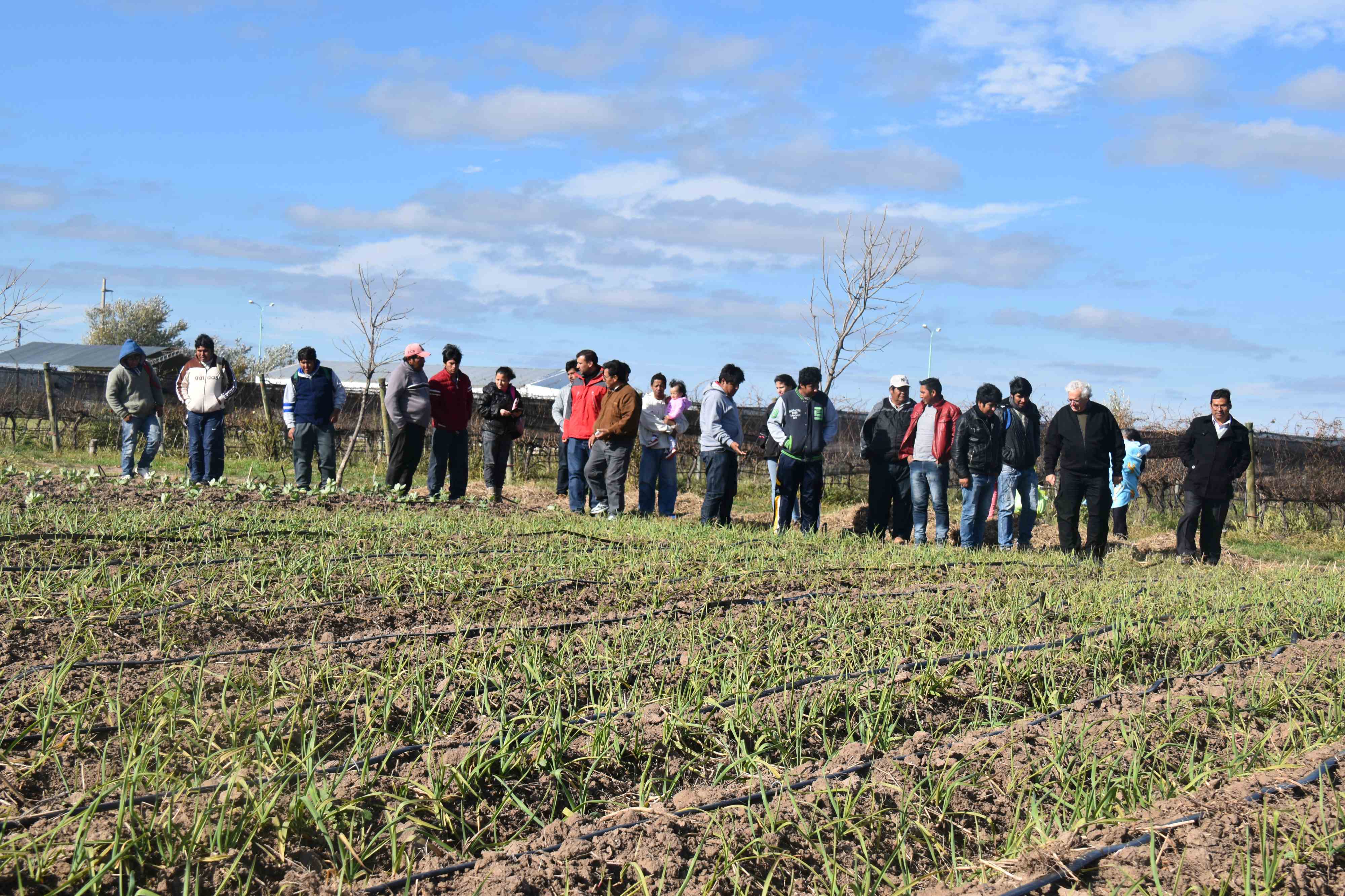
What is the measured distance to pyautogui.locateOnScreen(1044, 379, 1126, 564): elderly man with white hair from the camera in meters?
8.81

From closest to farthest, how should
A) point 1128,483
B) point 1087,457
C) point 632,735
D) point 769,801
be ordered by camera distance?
point 769,801 → point 632,735 → point 1087,457 → point 1128,483

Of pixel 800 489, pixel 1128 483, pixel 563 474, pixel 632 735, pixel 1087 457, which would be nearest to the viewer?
pixel 632 735

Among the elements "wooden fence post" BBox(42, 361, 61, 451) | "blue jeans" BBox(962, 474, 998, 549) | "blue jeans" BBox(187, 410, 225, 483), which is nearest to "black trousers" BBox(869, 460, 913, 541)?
"blue jeans" BBox(962, 474, 998, 549)

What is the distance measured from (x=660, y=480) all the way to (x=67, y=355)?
37217 millimetres

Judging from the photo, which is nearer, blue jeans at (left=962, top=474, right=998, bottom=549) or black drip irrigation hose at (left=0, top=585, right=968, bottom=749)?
black drip irrigation hose at (left=0, top=585, right=968, bottom=749)

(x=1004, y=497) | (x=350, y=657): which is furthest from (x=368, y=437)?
(x=350, y=657)

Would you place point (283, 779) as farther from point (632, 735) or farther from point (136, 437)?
point (136, 437)

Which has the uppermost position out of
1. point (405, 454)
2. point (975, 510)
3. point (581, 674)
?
point (405, 454)

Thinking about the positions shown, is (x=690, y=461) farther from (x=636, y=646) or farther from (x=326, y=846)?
(x=326, y=846)

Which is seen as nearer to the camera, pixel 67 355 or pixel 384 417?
pixel 384 417

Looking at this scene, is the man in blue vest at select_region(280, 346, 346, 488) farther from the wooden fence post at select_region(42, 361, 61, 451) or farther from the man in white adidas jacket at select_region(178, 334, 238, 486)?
the wooden fence post at select_region(42, 361, 61, 451)

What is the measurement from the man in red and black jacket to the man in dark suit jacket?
6.45m

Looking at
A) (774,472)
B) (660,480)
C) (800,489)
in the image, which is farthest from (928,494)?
(660,480)

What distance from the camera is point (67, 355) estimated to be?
4034cm
